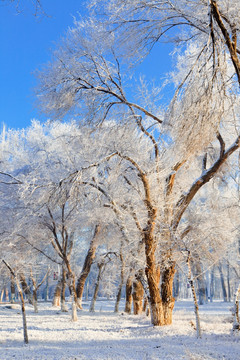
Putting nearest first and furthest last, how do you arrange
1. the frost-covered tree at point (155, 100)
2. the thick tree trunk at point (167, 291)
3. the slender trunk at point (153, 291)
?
the frost-covered tree at point (155, 100) → the slender trunk at point (153, 291) → the thick tree trunk at point (167, 291)

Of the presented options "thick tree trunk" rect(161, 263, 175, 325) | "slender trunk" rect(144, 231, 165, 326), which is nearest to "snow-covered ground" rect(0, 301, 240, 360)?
"slender trunk" rect(144, 231, 165, 326)

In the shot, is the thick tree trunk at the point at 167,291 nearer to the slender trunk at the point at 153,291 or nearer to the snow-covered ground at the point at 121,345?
the slender trunk at the point at 153,291

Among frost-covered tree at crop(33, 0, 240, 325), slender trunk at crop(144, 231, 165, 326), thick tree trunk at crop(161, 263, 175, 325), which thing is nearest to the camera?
frost-covered tree at crop(33, 0, 240, 325)

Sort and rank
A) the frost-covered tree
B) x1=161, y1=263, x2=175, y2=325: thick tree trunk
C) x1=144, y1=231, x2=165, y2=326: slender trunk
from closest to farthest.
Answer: the frost-covered tree
x1=144, y1=231, x2=165, y2=326: slender trunk
x1=161, y1=263, x2=175, y2=325: thick tree trunk

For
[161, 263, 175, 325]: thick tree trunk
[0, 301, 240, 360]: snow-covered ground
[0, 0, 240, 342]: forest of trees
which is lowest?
[0, 301, 240, 360]: snow-covered ground

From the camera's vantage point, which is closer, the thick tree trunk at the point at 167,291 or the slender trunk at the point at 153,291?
the slender trunk at the point at 153,291

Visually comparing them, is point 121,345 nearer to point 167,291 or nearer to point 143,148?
point 167,291

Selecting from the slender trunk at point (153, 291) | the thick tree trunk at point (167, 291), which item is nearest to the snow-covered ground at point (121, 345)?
the slender trunk at point (153, 291)

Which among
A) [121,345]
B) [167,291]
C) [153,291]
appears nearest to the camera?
[121,345]

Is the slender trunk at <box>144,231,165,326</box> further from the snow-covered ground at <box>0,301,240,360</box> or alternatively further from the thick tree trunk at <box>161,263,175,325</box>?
the snow-covered ground at <box>0,301,240,360</box>

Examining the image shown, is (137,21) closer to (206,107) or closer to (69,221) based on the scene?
(206,107)

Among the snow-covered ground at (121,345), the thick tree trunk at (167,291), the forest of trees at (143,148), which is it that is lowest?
the snow-covered ground at (121,345)

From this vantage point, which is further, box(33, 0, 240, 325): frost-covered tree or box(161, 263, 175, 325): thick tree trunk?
box(161, 263, 175, 325): thick tree trunk

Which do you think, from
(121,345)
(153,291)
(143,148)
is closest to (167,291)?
(153,291)
